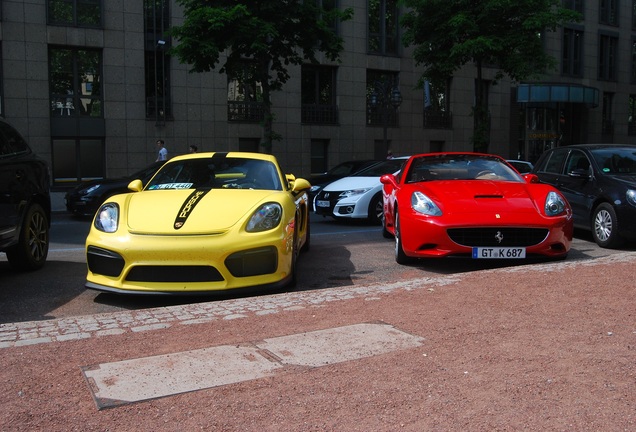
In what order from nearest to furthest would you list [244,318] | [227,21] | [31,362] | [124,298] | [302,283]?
1. [31,362]
2. [244,318]
3. [124,298]
4. [302,283]
5. [227,21]

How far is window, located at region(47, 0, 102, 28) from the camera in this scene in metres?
24.5

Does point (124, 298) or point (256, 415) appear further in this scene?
point (124, 298)

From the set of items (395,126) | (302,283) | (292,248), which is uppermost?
(395,126)

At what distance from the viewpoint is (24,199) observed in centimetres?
746

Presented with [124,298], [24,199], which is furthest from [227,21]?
[124,298]

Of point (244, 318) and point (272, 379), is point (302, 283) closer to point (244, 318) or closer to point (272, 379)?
point (244, 318)

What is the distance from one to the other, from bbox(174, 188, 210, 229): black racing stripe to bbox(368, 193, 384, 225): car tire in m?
6.76

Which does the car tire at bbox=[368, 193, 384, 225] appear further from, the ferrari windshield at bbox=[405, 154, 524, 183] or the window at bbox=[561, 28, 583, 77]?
the window at bbox=[561, 28, 583, 77]

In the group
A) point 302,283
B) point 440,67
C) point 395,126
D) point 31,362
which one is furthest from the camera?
point 395,126

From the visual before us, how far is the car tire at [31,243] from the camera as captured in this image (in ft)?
24.9

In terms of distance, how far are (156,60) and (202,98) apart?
228 cm

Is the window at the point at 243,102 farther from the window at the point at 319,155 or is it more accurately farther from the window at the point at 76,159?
the window at the point at 76,159

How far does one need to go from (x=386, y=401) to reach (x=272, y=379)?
69 cm

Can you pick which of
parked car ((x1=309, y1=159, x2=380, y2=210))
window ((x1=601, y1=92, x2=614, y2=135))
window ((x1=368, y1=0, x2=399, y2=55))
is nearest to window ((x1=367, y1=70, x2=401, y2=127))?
window ((x1=368, y1=0, x2=399, y2=55))
